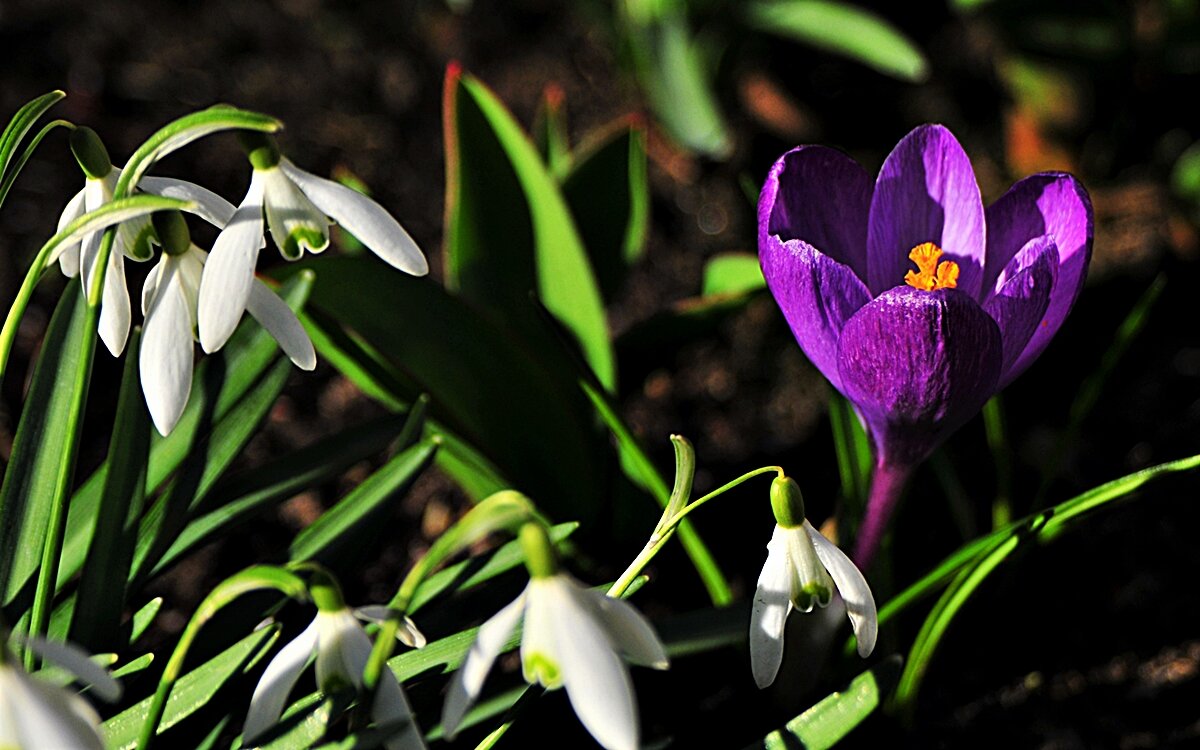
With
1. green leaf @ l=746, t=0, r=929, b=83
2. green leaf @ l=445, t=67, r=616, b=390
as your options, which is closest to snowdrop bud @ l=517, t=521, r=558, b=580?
green leaf @ l=445, t=67, r=616, b=390

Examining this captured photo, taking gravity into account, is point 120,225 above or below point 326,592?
above

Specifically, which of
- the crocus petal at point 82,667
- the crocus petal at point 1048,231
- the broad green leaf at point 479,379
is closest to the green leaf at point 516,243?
the broad green leaf at point 479,379

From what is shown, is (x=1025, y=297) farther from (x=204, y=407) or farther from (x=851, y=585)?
(x=204, y=407)

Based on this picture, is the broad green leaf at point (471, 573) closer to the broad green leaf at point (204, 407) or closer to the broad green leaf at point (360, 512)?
the broad green leaf at point (360, 512)

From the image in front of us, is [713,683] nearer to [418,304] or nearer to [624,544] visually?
[624,544]

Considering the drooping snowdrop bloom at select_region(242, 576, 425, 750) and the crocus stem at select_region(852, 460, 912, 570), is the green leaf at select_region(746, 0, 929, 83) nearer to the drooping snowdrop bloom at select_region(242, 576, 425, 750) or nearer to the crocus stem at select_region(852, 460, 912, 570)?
the crocus stem at select_region(852, 460, 912, 570)

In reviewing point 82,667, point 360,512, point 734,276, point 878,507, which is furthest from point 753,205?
point 82,667

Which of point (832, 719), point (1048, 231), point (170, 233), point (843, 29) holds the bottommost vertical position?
point (832, 719)
